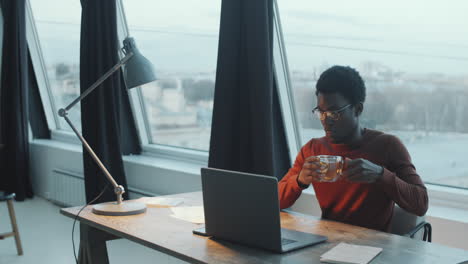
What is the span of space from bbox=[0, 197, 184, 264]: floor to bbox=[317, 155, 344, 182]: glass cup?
2.06m

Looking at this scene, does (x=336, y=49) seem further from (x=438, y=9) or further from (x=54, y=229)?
(x=54, y=229)

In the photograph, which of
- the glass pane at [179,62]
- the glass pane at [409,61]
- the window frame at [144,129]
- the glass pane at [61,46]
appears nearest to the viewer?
the glass pane at [409,61]

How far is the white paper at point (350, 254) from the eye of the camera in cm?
174

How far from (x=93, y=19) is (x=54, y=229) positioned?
185 cm

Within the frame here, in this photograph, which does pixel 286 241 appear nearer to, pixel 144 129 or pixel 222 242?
pixel 222 242

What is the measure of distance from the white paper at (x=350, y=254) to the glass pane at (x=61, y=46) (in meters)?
4.46

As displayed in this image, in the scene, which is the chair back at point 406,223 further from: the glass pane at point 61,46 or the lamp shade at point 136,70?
the glass pane at point 61,46

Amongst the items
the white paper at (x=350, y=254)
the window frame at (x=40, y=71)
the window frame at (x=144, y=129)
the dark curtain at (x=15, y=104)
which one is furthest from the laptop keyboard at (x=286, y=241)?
the window frame at (x=40, y=71)

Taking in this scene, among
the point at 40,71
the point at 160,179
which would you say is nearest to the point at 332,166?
the point at 160,179

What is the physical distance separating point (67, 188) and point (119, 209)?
323 centimetres

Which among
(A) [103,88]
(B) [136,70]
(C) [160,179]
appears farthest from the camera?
(A) [103,88]

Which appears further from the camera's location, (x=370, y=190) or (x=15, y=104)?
(x=15, y=104)

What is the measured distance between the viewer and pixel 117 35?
14.9 ft

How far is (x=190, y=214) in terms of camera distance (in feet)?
8.13
